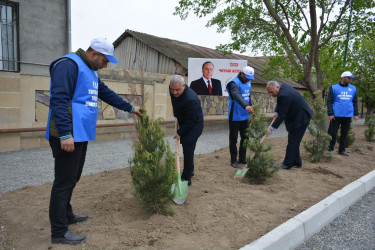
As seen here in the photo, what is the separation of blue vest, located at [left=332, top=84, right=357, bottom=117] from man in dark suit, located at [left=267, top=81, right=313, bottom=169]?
176 cm

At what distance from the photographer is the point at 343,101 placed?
690cm

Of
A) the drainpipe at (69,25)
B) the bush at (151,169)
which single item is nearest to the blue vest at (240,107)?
the bush at (151,169)

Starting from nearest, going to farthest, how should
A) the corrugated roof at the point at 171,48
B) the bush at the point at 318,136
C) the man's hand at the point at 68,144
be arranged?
1. the man's hand at the point at 68,144
2. the bush at the point at 318,136
3. the corrugated roof at the point at 171,48

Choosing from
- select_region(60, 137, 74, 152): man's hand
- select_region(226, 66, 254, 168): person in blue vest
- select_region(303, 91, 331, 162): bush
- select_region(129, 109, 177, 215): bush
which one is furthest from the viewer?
select_region(303, 91, 331, 162): bush

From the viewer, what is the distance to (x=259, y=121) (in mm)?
4820

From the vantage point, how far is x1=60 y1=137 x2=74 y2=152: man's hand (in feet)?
8.21

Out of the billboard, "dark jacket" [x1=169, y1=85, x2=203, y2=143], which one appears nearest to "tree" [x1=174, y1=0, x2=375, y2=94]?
the billboard

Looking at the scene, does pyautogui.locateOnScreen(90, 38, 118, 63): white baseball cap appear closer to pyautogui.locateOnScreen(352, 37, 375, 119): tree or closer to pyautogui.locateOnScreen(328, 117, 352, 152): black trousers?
pyautogui.locateOnScreen(328, 117, 352, 152): black trousers

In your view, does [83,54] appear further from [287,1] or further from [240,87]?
[287,1]

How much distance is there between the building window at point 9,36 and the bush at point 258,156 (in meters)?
6.29

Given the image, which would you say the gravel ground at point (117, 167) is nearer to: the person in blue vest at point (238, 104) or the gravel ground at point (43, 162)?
the gravel ground at point (43, 162)

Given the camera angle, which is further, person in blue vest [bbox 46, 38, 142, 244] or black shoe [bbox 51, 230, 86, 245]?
black shoe [bbox 51, 230, 86, 245]

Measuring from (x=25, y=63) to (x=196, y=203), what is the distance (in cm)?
690

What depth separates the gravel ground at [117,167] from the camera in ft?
10.7
